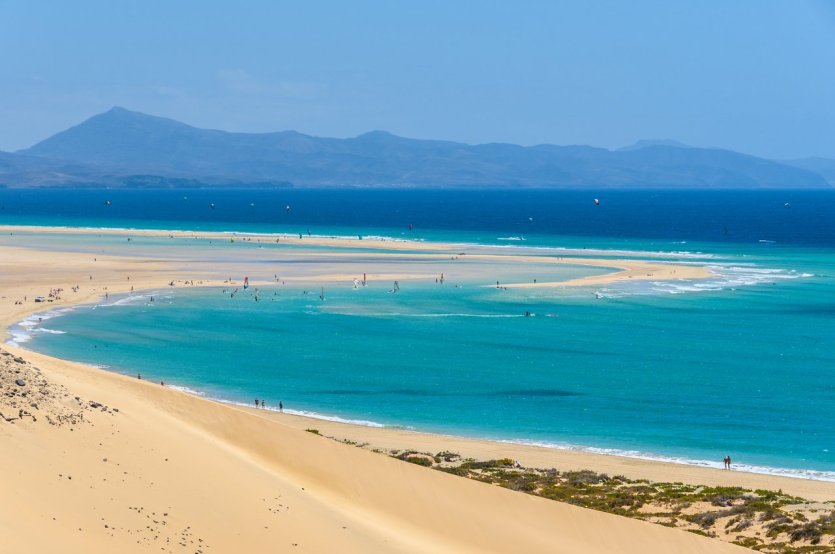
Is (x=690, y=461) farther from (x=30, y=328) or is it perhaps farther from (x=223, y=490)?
(x=30, y=328)

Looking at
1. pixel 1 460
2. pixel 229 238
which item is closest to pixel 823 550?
pixel 1 460

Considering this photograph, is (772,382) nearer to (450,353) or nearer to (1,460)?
(450,353)

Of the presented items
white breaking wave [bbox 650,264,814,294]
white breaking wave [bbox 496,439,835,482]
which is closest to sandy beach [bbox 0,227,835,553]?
white breaking wave [bbox 496,439,835,482]

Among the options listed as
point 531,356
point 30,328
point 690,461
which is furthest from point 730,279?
point 690,461

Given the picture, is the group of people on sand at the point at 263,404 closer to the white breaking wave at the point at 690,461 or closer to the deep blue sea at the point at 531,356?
the deep blue sea at the point at 531,356

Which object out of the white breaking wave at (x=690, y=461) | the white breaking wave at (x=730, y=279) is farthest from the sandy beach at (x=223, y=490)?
the white breaking wave at (x=730, y=279)

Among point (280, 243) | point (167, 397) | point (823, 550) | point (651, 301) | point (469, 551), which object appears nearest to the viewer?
point (469, 551)

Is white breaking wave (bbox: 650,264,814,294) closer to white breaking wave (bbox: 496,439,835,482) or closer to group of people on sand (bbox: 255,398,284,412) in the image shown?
group of people on sand (bbox: 255,398,284,412)

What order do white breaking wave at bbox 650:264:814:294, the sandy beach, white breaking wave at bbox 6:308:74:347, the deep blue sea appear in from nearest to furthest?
the sandy beach
the deep blue sea
white breaking wave at bbox 6:308:74:347
white breaking wave at bbox 650:264:814:294
